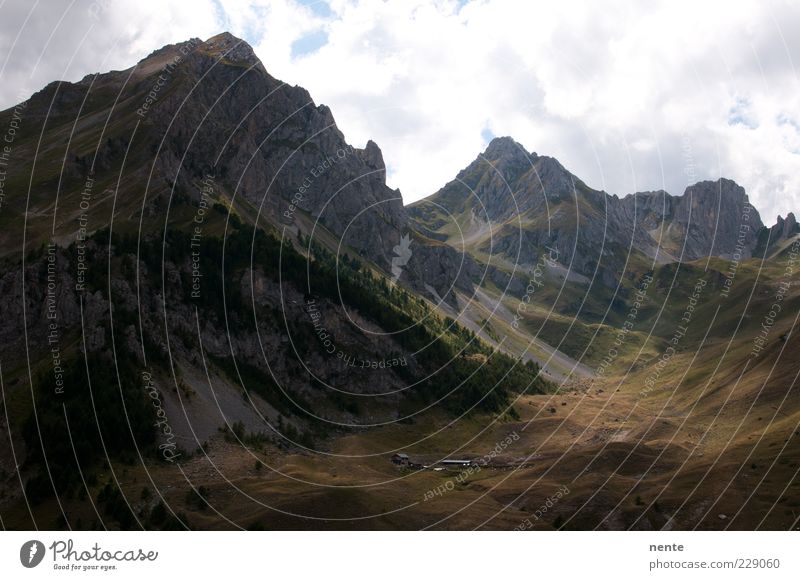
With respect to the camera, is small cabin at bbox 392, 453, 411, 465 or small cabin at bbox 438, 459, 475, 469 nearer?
small cabin at bbox 392, 453, 411, 465

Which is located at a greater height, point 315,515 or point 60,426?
point 60,426

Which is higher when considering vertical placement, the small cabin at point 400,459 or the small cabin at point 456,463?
the small cabin at point 400,459

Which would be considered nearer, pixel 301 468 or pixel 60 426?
pixel 60 426

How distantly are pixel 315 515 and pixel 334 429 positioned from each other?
84.3m

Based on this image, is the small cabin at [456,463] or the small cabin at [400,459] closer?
the small cabin at [400,459]

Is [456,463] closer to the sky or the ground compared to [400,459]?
closer to the ground

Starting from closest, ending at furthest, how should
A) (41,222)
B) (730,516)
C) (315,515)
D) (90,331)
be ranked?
(730,516)
(315,515)
(90,331)
(41,222)

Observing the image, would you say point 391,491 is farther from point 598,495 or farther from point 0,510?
point 0,510

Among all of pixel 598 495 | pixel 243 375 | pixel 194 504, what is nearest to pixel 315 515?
pixel 194 504

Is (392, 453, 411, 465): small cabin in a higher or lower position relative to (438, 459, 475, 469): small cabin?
higher

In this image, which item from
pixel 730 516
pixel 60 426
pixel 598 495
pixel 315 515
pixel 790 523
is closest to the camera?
pixel 790 523

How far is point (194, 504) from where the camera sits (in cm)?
10206

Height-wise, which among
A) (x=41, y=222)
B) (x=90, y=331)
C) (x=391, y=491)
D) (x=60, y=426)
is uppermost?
(x=41, y=222)

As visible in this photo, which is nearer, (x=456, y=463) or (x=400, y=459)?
(x=400, y=459)
